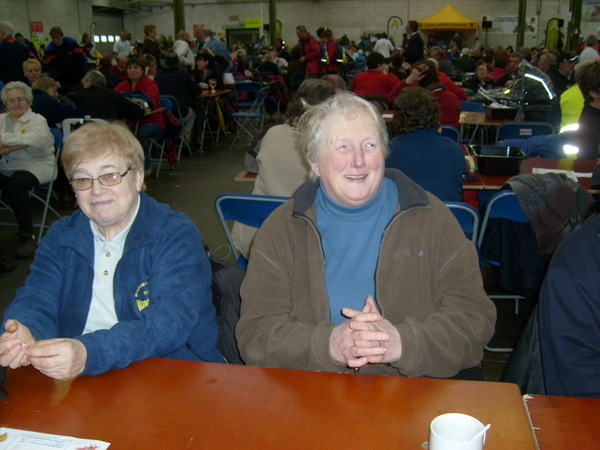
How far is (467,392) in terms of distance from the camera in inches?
42.3

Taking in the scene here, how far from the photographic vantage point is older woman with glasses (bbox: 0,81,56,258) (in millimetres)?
4105

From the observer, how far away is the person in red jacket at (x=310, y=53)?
11.2 meters

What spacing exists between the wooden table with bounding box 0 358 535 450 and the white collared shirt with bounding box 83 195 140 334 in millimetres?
378

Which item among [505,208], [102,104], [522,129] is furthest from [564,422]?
[102,104]

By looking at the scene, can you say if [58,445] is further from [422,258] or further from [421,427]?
[422,258]

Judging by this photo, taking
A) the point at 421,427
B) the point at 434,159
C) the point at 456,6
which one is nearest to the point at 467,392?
the point at 421,427

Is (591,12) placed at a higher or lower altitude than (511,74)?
higher

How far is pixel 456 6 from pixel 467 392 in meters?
23.4

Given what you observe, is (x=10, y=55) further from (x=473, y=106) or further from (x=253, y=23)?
(x=253, y=23)

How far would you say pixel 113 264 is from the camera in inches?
62.2

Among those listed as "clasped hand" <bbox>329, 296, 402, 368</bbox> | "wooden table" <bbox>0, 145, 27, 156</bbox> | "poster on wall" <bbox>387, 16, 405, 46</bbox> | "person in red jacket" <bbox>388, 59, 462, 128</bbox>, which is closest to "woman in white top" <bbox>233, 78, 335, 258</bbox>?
"clasped hand" <bbox>329, 296, 402, 368</bbox>

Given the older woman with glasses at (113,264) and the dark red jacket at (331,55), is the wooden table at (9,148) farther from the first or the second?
the dark red jacket at (331,55)

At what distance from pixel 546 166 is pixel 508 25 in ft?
67.2

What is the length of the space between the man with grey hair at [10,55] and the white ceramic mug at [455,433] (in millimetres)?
7703
